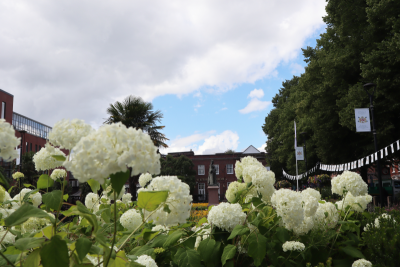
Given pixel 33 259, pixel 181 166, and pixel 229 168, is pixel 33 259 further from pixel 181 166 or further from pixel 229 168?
pixel 229 168

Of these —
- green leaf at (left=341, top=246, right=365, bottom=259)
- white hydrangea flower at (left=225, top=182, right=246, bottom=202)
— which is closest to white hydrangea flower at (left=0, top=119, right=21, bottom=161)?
white hydrangea flower at (left=225, top=182, right=246, bottom=202)

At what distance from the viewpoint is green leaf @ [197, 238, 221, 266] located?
1.94m

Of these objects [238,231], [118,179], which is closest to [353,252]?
[238,231]

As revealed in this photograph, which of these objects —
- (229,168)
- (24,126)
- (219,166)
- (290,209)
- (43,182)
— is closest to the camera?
(43,182)

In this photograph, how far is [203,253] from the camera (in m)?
1.94

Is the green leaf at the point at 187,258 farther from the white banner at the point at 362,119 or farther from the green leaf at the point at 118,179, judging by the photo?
the white banner at the point at 362,119

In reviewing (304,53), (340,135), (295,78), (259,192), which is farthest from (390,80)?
(295,78)

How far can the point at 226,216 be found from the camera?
80.0 inches

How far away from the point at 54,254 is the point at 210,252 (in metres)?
1.26

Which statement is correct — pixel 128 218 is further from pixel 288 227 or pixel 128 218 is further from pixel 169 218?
pixel 288 227

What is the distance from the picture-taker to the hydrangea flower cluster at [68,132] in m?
1.26

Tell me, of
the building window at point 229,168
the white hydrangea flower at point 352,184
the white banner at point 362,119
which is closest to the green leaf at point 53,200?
the white hydrangea flower at point 352,184

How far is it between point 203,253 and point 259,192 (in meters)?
0.72

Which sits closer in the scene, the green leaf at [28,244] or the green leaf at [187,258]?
the green leaf at [28,244]
